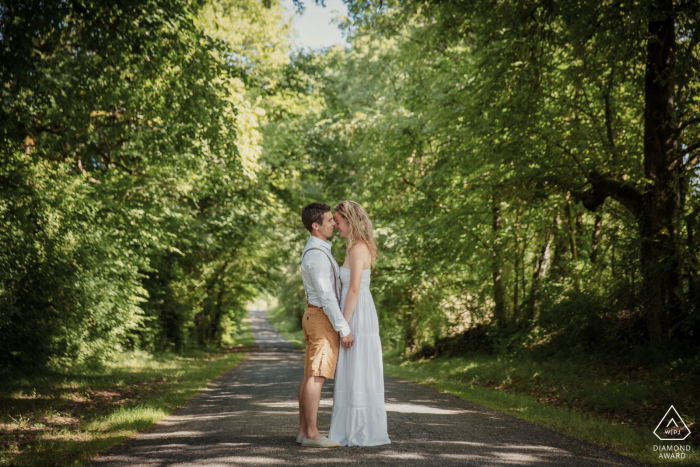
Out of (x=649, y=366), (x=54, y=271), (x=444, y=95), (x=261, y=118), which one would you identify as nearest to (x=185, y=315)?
(x=261, y=118)

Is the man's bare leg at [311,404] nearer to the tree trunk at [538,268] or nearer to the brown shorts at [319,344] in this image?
the brown shorts at [319,344]

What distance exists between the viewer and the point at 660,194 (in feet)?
30.5

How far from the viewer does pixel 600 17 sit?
937 cm

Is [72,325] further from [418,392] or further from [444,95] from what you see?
[444,95]

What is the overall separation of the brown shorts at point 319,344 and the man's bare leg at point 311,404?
9 centimetres

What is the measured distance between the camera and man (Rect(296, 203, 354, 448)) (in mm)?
4852

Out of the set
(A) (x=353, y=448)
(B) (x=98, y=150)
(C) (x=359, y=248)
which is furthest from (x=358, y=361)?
(B) (x=98, y=150)

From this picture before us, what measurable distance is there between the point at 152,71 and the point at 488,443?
8111 millimetres

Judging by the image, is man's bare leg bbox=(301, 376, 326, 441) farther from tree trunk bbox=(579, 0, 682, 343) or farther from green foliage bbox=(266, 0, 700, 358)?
tree trunk bbox=(579, 0, 682, 343)

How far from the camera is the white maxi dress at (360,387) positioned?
496cm

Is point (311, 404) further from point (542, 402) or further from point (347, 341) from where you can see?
point (542, 402)

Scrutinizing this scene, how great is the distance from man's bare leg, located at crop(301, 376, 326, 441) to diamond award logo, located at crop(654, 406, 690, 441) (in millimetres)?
3842

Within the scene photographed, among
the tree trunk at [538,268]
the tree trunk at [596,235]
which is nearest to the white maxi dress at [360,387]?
the tree trunk at [596,235]

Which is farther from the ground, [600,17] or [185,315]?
[600,17]
